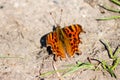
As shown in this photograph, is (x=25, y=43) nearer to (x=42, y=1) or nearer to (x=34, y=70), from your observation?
(x=34, y=70)

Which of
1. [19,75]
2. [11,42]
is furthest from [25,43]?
[19,75]

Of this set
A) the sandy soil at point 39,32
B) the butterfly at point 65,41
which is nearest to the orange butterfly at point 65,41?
the butterfly at point 65,41

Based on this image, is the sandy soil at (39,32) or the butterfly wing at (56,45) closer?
the butterfly wing at (56,45)

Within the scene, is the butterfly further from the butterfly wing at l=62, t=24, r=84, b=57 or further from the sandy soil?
the sandy soil

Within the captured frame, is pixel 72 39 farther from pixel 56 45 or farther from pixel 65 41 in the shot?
pixel 56 45

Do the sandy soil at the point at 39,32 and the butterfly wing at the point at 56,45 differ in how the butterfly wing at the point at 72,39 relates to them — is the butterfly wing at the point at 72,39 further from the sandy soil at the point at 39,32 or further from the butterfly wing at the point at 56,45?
the sandy soil at the point at 39,32
